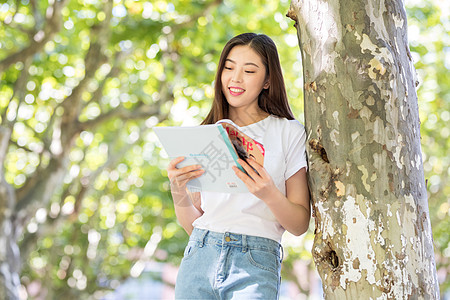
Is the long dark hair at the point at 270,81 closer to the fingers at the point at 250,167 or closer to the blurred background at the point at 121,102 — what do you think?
the fingers at the point at 250,167

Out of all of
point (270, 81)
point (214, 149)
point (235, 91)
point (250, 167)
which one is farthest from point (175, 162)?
point (270, 81)

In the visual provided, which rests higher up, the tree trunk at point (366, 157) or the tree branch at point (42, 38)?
the tree branch at point (42, 38)

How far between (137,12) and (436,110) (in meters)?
6.14

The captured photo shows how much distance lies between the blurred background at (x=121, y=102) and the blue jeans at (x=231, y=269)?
4441 mm

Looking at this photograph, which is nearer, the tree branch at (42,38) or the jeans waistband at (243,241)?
the jeans waistband at (243,241)

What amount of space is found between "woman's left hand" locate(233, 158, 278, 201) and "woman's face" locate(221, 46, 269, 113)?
→ 44 centimetres

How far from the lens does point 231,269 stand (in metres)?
2.22

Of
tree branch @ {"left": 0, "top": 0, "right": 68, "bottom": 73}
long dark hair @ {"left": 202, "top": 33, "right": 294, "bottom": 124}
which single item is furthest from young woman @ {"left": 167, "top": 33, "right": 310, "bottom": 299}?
tree branch @ {"left": 0, "top": 0, "right": 68, "bottom": 73}

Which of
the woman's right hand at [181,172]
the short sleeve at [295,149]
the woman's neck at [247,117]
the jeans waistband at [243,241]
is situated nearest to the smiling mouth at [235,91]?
the woman's neck at [247,117]

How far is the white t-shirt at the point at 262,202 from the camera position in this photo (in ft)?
7.57

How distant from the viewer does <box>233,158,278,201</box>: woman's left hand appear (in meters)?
2.13

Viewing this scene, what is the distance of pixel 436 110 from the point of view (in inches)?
418

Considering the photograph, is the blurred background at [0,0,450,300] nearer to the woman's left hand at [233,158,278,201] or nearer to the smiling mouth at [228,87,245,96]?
the smiling mouth at [228,87,245,96]

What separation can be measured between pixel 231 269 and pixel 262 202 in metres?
0.30
